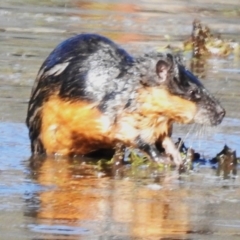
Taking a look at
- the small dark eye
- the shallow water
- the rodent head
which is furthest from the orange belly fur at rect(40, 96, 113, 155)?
the small dark eye

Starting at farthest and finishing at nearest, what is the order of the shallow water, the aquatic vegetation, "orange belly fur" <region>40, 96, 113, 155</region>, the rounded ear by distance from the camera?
1. the aquatic vegetation
2. "orange belly fur" <region>40, 96, 113, 155</region>
3. the rounded ear
4. the shallow water

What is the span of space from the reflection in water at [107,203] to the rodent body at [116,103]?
0.93 feet

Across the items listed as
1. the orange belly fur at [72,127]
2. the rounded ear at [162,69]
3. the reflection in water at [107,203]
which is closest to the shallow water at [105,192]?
the reflection in water at [107,203]

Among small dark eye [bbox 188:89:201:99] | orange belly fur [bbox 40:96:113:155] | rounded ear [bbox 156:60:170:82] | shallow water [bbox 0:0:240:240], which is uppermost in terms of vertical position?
rounded ear [bbox 156:60:170:82]

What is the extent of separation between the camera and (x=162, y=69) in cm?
828

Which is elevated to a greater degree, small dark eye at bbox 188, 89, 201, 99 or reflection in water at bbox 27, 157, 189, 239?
small dark eye at bbox 188, 89, 201, 99

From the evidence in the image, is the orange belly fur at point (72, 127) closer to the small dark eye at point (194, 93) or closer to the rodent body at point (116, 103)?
the rodent body at point (116, 103)

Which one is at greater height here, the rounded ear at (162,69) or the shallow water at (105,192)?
the rounded ear at (162,69)

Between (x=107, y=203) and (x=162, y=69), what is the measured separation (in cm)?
157

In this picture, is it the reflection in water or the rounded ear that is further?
the rounded ear

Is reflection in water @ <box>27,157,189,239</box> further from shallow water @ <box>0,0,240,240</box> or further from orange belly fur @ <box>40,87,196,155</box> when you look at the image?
orange belly fur @ <box>40,87,196,155</box>

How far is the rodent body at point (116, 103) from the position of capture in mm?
8297

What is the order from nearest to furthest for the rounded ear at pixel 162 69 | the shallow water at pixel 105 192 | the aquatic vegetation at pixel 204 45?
1. the shallow water at pixel 105 192
2. the rounded ear at pixel 162 69
3. the aquatic vegetation at pixel 204 45

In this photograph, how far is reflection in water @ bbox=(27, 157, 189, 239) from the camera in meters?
6.36
